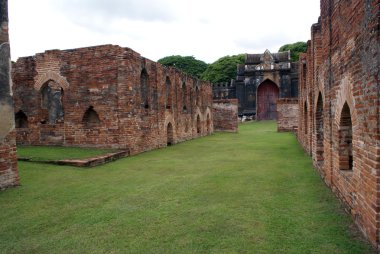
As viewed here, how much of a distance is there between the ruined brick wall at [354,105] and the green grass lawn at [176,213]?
348 millimetres

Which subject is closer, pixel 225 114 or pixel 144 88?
pixel 144 88

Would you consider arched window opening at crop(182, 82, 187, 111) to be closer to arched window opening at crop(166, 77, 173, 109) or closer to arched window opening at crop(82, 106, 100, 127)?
arched window opening at crop(166, 77, 173, 109)

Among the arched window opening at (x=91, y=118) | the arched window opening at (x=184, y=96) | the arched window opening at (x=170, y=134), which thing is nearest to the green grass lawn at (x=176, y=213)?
the arched window opening at (x=91, y=118)

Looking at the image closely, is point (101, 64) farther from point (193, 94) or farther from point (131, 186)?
point (193, 94)

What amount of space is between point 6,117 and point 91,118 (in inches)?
219

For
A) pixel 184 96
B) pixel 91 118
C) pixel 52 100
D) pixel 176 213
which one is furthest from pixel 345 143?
pixel 184 96

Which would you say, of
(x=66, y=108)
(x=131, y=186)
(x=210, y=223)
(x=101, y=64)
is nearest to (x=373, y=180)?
(x=210, y=223)

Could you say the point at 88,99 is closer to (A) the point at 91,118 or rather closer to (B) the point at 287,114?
(A) the point at 91,118

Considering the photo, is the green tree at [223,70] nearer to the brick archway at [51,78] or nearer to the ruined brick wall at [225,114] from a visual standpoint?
the ruined brick wall at [225,114]

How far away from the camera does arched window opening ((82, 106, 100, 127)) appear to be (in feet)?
40.0

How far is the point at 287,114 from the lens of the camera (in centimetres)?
2288

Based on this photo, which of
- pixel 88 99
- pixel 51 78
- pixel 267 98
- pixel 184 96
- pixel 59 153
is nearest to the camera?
pixel 59 153

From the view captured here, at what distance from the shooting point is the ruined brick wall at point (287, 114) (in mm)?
22703

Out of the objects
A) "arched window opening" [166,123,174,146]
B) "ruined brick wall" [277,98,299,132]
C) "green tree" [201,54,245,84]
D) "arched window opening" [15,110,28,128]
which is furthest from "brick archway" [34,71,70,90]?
"green tree" [201,54,245,84]
